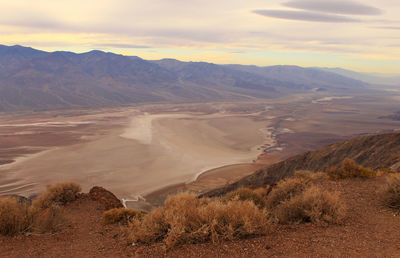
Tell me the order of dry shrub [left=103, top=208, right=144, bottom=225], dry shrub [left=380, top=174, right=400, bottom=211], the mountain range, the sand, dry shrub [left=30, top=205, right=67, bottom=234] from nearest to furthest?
dry shrub [left=30, top=205, right=67, bottom=234] → dry shrub [left=380, top=174, right=400, bottom=211] → dry shrub [left=103, top=208, right=144, bottom=225] → the sand → the mountain range

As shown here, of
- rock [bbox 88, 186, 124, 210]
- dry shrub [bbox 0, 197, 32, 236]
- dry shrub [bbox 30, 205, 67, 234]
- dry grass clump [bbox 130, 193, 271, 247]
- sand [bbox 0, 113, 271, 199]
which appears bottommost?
sand [bbox 0, 113, 271, 199]

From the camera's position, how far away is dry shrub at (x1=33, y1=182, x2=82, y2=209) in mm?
8188

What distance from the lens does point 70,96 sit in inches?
4294

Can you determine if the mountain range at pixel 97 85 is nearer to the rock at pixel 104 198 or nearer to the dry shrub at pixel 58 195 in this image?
the dry shrub at pixel 58 195

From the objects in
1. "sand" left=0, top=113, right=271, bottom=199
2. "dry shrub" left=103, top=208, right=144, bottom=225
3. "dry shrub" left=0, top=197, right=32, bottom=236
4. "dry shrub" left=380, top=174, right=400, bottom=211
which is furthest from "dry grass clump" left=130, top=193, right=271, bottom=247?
"sand" left=0, top=113, right=271, bottom=199

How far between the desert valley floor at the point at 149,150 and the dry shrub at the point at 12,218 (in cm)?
1581

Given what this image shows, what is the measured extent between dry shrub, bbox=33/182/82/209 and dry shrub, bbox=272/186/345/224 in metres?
5.87

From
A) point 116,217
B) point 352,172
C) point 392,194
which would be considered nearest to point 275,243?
point 392,194

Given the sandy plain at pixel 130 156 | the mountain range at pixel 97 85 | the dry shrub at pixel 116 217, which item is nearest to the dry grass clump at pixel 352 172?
the dry shrub at pixel 116 217

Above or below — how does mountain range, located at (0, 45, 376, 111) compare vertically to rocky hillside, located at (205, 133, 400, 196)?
above

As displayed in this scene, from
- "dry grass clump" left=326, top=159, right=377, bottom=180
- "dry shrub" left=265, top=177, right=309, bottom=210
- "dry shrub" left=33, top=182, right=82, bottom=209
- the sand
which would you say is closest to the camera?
"dry shrub" left=265, top=177, right=309, bottom=210

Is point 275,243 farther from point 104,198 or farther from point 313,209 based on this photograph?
point 104,198

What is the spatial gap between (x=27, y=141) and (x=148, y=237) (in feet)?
137

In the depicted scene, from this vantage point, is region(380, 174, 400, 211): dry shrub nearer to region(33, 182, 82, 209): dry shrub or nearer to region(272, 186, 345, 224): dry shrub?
region(272, 186, 345, 224): dry shrub
